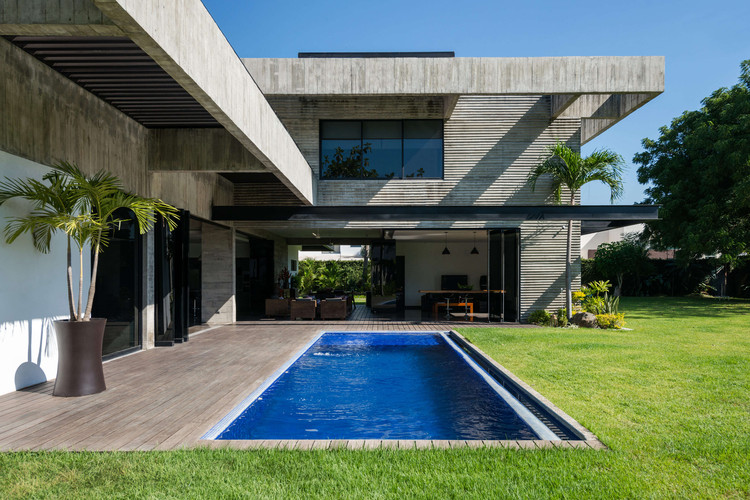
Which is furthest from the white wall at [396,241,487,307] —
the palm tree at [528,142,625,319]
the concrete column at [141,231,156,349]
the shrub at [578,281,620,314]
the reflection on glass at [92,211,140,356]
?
the reflection on glass at [92,211,140,356]

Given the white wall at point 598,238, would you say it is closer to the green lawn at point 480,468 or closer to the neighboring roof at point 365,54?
the neighboring roof at point 365,54

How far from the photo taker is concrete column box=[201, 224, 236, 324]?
13298 mm

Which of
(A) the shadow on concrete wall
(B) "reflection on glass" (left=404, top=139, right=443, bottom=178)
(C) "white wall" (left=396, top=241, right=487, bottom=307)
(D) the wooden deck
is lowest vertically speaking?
(D) the wooden deck

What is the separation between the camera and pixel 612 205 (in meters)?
11.9

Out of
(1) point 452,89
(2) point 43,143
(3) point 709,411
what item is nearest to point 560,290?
(1) point 452,89

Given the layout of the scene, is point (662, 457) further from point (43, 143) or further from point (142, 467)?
point (43, 143)

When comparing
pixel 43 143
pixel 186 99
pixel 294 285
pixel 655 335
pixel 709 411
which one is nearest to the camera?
pixel 709 411

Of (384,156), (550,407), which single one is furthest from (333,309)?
(550,407)

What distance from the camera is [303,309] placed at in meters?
14.4

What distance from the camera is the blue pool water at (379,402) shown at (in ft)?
15.3

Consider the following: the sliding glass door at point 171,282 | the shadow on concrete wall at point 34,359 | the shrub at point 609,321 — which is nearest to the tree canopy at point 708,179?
the shrub at point 609,321

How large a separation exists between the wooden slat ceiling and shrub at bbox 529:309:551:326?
8.58m

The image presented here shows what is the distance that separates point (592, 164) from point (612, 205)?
3.36 ft

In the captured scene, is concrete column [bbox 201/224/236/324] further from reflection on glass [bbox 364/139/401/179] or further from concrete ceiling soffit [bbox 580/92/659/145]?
concrete ceiling soffit [bbox 580/92/659/145]
